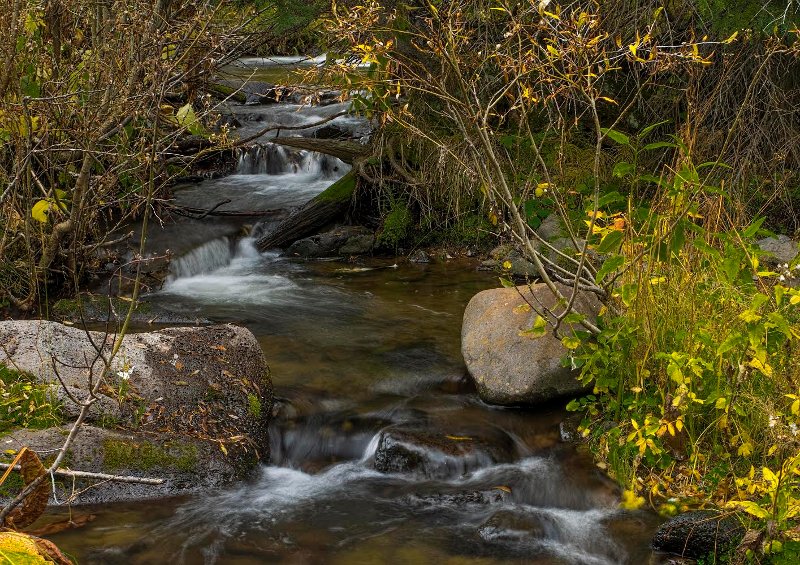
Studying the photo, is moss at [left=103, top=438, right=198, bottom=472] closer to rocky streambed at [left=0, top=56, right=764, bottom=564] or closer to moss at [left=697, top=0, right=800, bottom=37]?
rocky streambed at [left=0, top=56, right=764, bottom=564]

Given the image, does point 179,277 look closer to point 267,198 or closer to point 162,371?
point 267,198

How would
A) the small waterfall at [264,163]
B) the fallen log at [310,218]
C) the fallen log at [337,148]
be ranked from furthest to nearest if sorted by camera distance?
the small waterfall at [264,163] < the fallen log at [337,148] < the fallen log at [310,218]

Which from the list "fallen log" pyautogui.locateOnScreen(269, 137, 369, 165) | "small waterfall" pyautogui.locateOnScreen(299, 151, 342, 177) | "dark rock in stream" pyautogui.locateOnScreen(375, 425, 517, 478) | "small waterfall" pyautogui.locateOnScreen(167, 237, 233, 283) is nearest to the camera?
"dark rock in stream" pyautogui.locateOnScreen(375, 425, 517, 478)

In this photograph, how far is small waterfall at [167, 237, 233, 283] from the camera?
27.8ft

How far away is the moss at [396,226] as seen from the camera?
939cm

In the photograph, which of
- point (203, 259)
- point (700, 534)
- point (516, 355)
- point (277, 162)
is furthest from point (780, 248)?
point (277, 162)

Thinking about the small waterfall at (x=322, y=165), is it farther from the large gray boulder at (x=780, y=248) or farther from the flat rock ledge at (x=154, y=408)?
the flat rock ledge at (x=154, y=408)

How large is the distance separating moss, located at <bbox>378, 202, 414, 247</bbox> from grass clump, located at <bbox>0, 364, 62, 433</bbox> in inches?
202

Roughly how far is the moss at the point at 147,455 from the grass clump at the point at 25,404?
36 centimetres

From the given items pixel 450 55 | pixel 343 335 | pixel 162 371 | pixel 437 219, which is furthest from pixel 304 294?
pixel 450 55

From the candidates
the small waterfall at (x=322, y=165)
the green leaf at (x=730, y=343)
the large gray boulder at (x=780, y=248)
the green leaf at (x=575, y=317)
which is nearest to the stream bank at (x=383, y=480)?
the green leaf at (x=575, y=317)

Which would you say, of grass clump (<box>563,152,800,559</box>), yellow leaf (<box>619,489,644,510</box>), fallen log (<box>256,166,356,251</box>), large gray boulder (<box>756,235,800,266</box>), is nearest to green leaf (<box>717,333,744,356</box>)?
grass clump (<box>563,152,800,559</box>)

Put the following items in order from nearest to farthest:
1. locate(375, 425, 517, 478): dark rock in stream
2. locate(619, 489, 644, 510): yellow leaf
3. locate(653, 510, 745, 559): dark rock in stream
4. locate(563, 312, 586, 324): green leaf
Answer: locate(653, 510, 745, 559): dark rock in stream → locate(619, 489, 644, 510): yellow leaf → locate(563, 312, 586, 324): green leaf → locate(375, 425, 517, 478): dark rock in stream

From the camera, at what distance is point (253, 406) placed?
5141 millimetres
